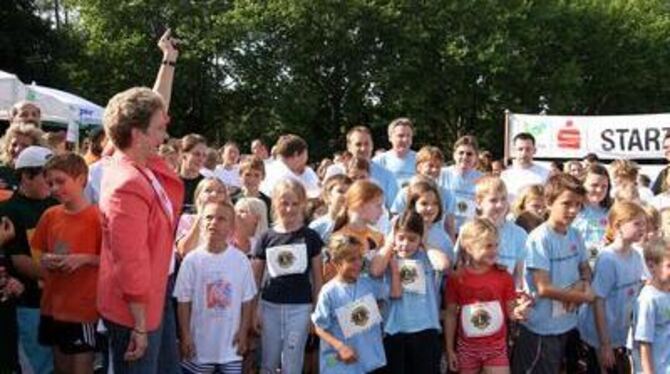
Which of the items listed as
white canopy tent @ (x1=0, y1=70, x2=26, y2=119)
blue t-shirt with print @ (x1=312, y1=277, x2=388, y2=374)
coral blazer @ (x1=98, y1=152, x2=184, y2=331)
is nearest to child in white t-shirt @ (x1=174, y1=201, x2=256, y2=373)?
blue t-shirt with print @ (x1=312, y1=277, x2=388, y2=374)

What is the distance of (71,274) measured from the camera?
435 centimetres

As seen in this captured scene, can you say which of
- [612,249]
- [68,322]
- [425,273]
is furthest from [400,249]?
[68,322]

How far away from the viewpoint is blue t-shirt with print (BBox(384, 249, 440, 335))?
5066 mm

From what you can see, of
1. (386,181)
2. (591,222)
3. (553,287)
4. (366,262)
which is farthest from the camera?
(386,181)

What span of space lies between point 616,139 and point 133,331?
16.6 m

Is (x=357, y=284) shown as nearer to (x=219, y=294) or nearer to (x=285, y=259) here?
(x=285, y=259)

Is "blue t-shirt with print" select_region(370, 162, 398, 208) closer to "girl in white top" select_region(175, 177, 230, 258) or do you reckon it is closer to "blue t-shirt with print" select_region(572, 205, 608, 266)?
"blue t-shirt with print" select_region(572, 205, 608, 266)

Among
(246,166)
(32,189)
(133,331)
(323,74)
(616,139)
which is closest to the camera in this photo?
(133,331)

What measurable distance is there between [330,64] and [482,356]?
32.2 metres

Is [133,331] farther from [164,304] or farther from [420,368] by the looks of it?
[420,368]

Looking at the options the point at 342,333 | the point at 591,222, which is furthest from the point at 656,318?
the point at 342,333

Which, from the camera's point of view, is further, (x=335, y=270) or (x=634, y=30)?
(x=634, y=30)

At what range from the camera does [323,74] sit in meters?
36.7

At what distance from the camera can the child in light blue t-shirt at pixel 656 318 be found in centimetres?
477
